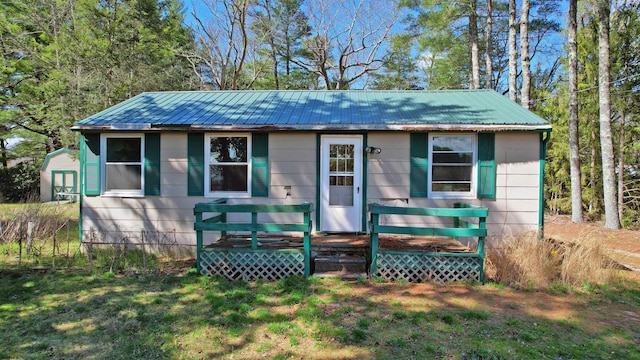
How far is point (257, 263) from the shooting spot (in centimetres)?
533

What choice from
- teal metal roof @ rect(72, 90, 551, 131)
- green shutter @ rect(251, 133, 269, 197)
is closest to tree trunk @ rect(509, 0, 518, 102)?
teal metal roof @ rect(72, 90, 551, 131)

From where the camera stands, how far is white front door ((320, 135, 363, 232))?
22.7 feet

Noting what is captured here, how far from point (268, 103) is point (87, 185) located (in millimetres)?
4197

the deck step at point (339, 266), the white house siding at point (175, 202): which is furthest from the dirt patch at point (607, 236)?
the white house siding at point (175, 202)

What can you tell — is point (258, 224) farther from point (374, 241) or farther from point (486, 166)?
point (486, 166)

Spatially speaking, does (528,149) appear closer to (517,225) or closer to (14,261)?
(517,225)

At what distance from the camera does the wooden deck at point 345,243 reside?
5.90 meters

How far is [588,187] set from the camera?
451 inches

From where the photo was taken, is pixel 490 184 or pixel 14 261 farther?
pixel 490 184

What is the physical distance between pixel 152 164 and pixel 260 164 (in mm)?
2228

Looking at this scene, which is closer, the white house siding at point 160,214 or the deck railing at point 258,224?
the deck railing at point 258,224

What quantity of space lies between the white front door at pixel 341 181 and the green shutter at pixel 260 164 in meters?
1.12

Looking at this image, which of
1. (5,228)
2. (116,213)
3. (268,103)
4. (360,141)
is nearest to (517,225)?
(360,141)

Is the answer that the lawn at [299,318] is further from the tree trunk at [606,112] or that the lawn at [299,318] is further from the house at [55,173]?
the house at [55,173]
